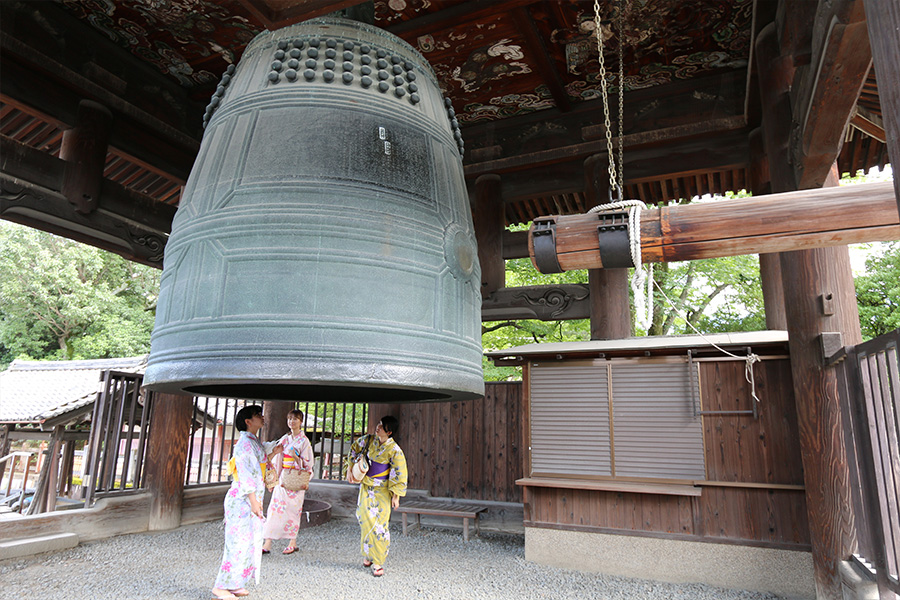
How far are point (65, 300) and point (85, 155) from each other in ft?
48.9

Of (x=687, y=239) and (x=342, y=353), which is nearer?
(x=342, y=353)

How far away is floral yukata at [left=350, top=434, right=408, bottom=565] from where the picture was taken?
18.5 feet

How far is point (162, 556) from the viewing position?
600 centimetres

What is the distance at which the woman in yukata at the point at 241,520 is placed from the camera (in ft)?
15.0

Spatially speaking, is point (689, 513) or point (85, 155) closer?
point (85, 155)

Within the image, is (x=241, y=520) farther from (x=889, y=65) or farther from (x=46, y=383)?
(x=46, y=383)

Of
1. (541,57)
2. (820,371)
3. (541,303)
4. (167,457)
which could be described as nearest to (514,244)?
(541,303)

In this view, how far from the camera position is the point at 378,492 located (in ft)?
19.0

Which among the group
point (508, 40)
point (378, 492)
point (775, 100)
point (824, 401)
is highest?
point (508, 40)

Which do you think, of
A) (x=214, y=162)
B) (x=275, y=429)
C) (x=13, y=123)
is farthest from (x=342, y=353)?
(x=275, y=429)

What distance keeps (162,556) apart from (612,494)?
501 centimetres

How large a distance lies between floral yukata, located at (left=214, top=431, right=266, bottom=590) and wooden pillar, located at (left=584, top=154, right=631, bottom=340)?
402cm

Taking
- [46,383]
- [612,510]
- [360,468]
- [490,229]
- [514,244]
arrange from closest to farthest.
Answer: [360,468], [612,510], [490,229], [514,244], [46,383]

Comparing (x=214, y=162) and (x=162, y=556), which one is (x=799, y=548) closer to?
(x=214, y=162)
